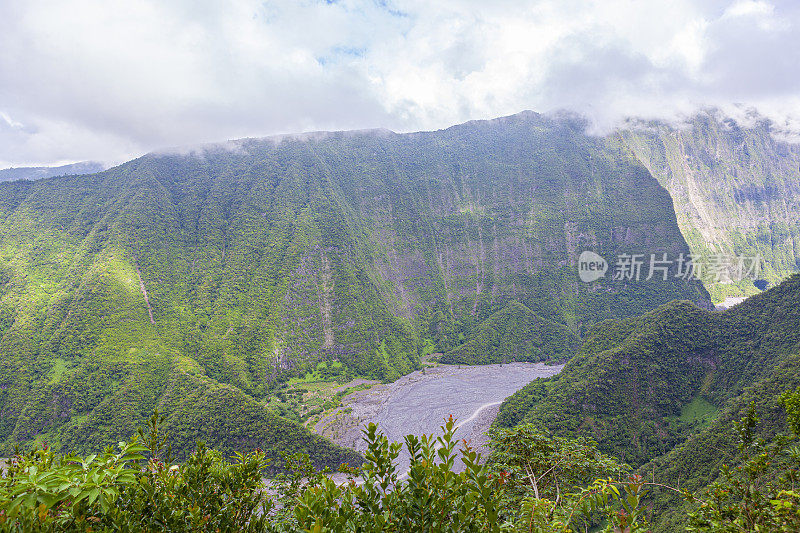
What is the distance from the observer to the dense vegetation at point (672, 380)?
4394 centimetres

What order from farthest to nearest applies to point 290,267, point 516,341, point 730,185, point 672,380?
point 730,185 → point 516,341 → point 290,267 → point 672,380

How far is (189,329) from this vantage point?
8562cm

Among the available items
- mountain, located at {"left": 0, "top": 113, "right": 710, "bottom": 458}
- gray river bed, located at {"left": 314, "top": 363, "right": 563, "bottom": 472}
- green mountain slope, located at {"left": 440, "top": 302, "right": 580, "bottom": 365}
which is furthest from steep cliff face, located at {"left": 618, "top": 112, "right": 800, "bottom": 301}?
gray river bed, located at {"left": 314, "top": 363, "right": 563, "bottom": 472}

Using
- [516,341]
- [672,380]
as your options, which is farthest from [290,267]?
[672,380]

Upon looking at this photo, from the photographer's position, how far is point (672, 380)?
50469 mm

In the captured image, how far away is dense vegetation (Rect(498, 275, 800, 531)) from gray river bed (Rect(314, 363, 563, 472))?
12396mm

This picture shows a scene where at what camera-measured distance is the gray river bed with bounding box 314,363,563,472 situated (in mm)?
63125

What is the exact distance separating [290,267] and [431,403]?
57631 mm

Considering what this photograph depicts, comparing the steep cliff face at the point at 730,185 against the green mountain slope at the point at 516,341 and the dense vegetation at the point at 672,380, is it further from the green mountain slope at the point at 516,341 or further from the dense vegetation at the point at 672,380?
the dense vegetation at the point at 672,380

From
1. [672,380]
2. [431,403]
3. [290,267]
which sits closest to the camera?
[672,380]

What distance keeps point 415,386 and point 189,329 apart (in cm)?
5717

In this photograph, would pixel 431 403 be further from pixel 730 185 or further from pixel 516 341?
pixel 730 185

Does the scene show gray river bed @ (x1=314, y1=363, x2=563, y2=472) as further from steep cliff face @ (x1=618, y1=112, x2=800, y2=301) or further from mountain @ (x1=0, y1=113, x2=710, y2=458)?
steep cliff face @ (x1=618, y1=112, x2=800, y2=301)

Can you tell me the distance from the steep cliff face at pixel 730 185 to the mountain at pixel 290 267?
39.2 m
